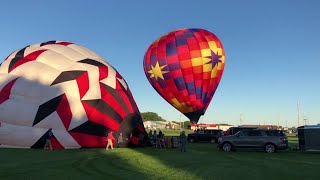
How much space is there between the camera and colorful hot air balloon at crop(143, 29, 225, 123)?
36.1 meters

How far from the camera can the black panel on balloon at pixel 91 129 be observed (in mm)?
22822

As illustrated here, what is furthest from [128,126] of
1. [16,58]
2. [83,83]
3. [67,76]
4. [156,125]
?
[156,125]

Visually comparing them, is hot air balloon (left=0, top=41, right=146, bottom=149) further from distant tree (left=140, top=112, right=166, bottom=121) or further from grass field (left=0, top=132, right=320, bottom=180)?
distant tree (left=140, top=112, right=166, bottom=121)

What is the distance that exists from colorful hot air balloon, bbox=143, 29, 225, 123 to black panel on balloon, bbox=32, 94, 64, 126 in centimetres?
1573

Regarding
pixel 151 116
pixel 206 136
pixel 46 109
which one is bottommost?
pixel 206 136

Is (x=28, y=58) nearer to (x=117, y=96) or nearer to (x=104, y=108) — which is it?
(x=104, y=108)

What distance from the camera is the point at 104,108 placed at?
23.9 metres

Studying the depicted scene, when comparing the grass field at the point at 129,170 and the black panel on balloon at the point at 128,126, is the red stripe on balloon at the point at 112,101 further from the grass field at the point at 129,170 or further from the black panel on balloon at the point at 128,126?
the grass field at the point at 129,170

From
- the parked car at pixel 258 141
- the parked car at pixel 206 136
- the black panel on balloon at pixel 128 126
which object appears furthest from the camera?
the parked car at pixel 206 136

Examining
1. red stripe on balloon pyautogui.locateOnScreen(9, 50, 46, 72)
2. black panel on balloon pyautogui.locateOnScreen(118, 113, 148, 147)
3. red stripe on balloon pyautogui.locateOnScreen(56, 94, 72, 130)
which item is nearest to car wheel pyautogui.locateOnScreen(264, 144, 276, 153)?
black panel on balloon pyautogui.locateOnScreen(118, 113, 148, 147)

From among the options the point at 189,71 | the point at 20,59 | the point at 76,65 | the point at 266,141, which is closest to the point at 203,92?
the point at 189,71

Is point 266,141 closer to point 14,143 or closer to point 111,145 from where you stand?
point 111,145

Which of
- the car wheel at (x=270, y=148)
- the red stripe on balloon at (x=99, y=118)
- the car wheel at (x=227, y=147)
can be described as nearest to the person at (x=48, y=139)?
the red stripe on balloon at (x=99, y=118)

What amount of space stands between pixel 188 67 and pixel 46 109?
1689 centimetres
